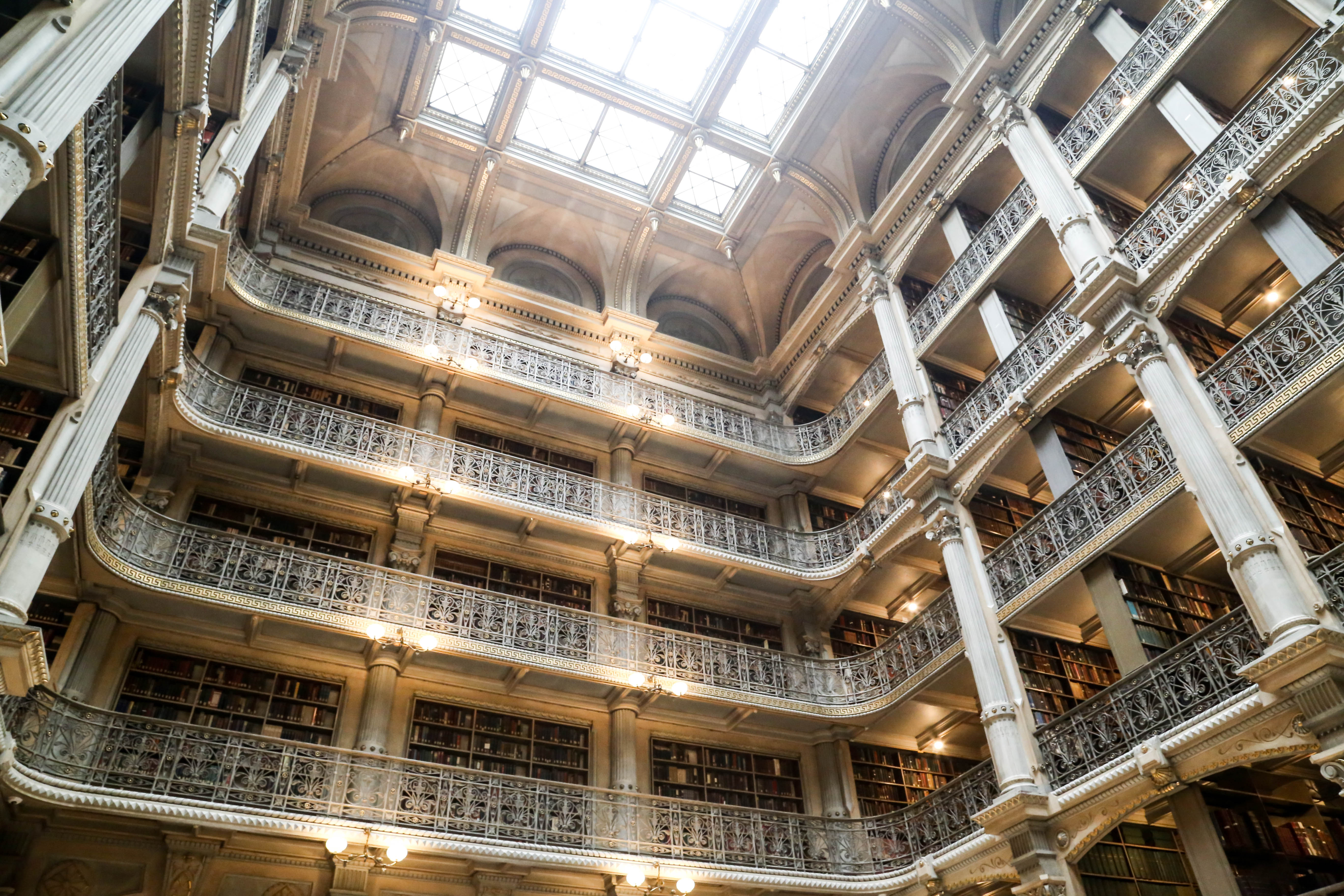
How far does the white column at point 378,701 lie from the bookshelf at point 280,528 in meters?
1.21

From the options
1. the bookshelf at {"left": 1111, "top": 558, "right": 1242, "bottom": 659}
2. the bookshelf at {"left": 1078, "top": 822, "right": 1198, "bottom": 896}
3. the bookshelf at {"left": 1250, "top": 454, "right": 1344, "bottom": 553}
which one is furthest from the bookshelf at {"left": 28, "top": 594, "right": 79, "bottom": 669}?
the bookshelf at {"left": 1250, "top": 454, "right": 1344, "bottom": 553}

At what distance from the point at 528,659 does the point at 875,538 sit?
4.74 meters

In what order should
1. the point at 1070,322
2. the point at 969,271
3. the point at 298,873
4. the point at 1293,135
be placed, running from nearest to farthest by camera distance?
the point at 1293,135
the point at 298,873
the point at 1070,322
the point at 969,271

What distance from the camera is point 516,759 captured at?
9.62 m

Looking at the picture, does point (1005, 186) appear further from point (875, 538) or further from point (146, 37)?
point (146, 37)

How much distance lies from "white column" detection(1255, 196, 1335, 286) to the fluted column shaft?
830cm

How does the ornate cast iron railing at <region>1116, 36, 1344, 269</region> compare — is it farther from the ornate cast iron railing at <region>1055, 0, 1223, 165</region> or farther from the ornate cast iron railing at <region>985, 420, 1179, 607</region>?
the ornate cast iron railing at <region>985, 420, 1179, 607</region>

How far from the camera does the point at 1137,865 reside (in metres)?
8.32

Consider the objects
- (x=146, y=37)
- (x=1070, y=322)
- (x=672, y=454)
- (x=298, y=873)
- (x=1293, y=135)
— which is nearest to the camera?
(x=146, y=37)

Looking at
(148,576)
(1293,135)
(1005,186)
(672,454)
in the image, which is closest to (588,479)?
(672,454)

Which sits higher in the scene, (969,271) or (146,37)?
(969,271)

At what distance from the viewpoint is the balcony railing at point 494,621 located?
8352 mm

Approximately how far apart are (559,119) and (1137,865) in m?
12.2

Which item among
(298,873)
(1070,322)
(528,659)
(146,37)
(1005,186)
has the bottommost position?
(298,873)
